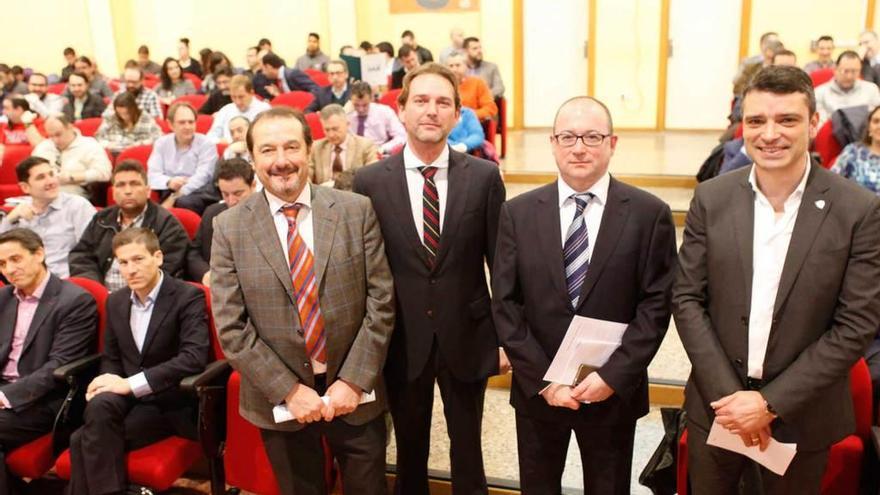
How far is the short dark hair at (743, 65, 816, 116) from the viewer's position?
1646mm

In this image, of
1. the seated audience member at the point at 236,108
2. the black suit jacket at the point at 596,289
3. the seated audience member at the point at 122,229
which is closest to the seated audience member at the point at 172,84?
the seated audience member at the point at 236,108

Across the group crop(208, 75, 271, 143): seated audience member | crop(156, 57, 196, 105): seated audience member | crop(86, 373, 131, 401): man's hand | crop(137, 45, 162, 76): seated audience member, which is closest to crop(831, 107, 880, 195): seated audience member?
crop(86, 373, 131, 401): man's hand

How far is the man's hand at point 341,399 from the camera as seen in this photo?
195 centimetres

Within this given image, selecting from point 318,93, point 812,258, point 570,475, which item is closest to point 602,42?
point 318,93

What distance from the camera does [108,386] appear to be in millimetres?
2568

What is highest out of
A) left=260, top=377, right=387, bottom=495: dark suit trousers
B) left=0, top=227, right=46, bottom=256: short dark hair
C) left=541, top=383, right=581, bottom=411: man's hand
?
left=0, top=227, right=46, bottom=256: short dark hair

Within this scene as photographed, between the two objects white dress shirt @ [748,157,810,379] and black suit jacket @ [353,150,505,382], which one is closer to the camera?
white dress shirt @ [748,157,810,379]

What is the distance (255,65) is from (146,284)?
6.45 meters

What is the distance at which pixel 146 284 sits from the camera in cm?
269

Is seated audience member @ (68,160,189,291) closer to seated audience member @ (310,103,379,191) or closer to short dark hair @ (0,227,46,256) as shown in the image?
short dark hair @ (0,227,46,256)

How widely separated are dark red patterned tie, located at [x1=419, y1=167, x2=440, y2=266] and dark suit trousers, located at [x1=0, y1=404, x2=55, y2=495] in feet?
5.60

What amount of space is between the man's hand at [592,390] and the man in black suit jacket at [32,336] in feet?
6.52

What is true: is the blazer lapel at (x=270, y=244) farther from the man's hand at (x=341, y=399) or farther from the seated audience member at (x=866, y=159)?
the seated audience member at (x=866, y=159)

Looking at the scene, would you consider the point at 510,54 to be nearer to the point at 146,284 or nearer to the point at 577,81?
the point at 577,81
